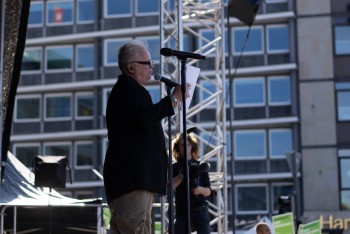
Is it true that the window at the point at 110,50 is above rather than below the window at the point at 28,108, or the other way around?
above

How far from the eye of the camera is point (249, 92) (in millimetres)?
36594

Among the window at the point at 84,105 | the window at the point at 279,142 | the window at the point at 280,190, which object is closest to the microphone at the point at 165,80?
the window at the point at 280,190

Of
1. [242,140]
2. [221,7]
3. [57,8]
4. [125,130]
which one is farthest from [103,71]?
[125,130]

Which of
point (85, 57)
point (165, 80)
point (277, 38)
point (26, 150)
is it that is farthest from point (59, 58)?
point (165, 80)

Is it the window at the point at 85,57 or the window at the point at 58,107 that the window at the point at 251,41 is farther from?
the window at the point at 58,107

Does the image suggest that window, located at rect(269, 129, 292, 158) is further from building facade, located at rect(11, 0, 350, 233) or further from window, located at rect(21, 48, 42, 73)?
window, located at rect(21, 48, 42, 73)

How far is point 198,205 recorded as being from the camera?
6645 mm

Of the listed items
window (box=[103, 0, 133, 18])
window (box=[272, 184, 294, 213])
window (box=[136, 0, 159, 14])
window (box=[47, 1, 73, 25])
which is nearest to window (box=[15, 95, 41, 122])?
window (box=[47, 1, 73, 25])

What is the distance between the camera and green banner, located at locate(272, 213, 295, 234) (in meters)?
11.5

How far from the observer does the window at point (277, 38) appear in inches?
Result: 1446

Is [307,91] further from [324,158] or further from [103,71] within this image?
[103,71]

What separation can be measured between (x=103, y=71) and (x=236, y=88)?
267 inches

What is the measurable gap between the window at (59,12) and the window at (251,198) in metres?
12.5

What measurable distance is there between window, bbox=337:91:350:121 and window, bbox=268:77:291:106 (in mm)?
2380
